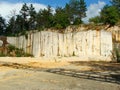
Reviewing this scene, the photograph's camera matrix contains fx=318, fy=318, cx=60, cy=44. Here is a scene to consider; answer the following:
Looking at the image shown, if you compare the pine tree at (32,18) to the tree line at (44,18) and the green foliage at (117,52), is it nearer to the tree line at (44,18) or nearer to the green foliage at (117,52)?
the tree line at (44,18)

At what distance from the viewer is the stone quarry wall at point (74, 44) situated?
31141mm

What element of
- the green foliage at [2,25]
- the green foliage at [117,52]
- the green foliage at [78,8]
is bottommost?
the green foliage at [117,52]

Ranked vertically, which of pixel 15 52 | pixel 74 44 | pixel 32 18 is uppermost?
pixel 32 18

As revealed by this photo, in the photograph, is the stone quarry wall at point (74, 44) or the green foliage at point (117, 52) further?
the stone quarry wall at point (74, 44)

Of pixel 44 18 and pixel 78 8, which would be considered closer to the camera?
pixel 44 18

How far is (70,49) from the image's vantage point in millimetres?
32219

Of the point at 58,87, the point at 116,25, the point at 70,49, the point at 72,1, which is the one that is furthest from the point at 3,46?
the point at 72,1

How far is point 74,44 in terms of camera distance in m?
32.0

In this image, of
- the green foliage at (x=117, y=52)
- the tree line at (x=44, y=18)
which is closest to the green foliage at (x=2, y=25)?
the tree line at (x=44, y=18)

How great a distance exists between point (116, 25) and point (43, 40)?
15.6m

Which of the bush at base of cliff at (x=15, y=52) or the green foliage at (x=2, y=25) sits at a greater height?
the green foliage at (x=2, y=25)

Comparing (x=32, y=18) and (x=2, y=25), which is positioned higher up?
(x=32, y=18)

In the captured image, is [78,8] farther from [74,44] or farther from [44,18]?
[74,44]

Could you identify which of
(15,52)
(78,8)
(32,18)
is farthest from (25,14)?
(15,52)
